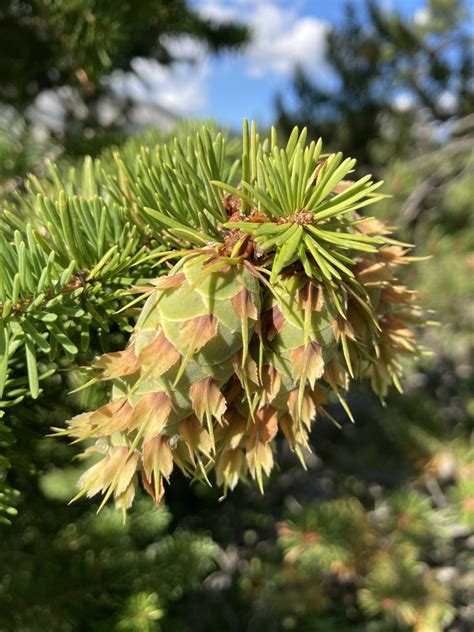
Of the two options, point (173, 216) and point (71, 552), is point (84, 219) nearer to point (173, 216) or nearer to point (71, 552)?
point (173, 216)

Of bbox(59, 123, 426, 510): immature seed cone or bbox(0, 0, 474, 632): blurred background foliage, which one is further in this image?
bbox(0, 0, 474, 632): blurred background foliage

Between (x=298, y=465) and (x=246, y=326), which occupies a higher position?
(x=246, y=326)

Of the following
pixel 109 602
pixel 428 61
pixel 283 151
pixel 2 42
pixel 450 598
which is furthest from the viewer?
pixel 428 61

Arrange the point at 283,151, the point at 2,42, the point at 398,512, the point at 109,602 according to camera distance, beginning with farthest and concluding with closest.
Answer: the point at 398,512
the point at 2,42
the point at 109,602
the point at 283,151

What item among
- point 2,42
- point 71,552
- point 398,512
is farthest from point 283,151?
point 398,512

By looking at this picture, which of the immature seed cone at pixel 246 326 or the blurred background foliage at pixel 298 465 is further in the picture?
the blurred background foliage at pixel 298 465
